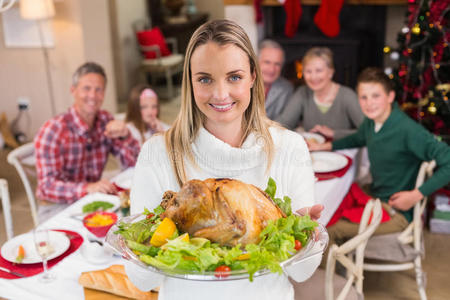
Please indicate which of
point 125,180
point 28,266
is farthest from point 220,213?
point 125,180

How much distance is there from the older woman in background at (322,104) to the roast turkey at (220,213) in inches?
83.9

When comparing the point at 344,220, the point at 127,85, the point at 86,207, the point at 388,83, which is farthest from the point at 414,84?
the point at 127,85

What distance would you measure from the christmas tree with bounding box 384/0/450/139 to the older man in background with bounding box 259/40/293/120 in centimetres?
73

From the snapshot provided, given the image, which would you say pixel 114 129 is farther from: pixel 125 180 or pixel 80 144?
pixel 125 180

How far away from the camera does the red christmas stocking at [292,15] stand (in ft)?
14.3

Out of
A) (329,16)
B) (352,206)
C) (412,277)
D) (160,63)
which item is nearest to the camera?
(352,206)

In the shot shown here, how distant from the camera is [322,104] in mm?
3199

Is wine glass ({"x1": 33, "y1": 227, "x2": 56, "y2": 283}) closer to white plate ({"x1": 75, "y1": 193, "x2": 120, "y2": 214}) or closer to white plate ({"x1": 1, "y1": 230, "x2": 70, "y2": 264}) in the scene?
white plate ({"x1": 1, "y1": 230, "x2": 70, "y2": 264})

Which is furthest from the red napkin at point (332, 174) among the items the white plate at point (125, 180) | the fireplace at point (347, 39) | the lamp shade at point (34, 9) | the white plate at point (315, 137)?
the lamp shade at point (34, 9)

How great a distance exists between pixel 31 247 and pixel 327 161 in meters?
1.48

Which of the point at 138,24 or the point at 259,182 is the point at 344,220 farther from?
the point at 138,24

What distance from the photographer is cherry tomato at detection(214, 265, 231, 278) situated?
2.86 ft

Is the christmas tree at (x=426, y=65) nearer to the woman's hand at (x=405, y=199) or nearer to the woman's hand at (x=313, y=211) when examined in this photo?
the woman's hand at (x=405, y=199)

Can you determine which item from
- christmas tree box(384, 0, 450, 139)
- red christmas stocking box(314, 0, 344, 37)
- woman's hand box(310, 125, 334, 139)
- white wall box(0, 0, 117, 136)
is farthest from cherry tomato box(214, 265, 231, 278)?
white wall box(0, 0, 117, 136)
